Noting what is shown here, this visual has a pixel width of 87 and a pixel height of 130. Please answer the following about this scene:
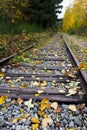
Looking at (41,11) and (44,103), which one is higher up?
(44,103)

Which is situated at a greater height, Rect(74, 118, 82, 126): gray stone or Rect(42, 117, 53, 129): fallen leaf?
Rect(42, 117, 53, 129): fallen leaf

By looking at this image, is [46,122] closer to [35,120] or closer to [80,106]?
[35,120]

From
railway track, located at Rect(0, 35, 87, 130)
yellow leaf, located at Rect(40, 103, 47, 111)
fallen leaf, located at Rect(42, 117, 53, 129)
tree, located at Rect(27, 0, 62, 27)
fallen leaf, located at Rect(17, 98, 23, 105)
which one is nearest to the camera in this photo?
fallen leaf, located at Rect(42, 117, 53, 129)

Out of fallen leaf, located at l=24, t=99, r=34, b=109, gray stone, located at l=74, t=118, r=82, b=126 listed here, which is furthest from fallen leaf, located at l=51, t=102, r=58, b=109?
gray stone, located at l=74, t=118, r=82, b=126

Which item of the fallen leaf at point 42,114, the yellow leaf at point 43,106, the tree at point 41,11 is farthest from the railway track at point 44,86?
the tree at point 41,11

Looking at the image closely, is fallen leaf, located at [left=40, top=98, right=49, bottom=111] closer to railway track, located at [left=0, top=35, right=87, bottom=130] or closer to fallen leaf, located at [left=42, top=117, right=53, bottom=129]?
railway track, located at [left=0, top=35, right=87, bottom=130]

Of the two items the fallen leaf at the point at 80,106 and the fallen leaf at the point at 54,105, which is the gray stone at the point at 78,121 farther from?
the fallen leaf at the point at 54,105

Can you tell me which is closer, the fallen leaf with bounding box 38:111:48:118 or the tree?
the fallen leaf with bounding box 38:111:48:118

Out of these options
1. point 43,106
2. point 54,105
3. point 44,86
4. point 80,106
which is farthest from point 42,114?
point 44,86

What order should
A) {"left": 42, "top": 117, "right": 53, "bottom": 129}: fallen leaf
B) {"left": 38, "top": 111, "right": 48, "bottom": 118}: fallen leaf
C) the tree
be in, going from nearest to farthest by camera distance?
{"left": 42, "top": 117, "right": 53, "bottom": 129}: fallen leaf < {"left": 38, "top": 111, "right": 48, "bottom": 118}: fallen leaf < the tree

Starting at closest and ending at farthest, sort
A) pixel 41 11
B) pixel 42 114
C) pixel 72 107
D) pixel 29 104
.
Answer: pixel 42 114
pixel 72 107
pixel 29 104
pixel 41 11

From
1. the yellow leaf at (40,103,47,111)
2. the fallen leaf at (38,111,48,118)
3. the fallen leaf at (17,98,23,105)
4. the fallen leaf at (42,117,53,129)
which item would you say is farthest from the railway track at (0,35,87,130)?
the fallen leaf at (42,117,53,129)

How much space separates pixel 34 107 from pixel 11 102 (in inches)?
15.4

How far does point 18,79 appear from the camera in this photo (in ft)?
14.0
